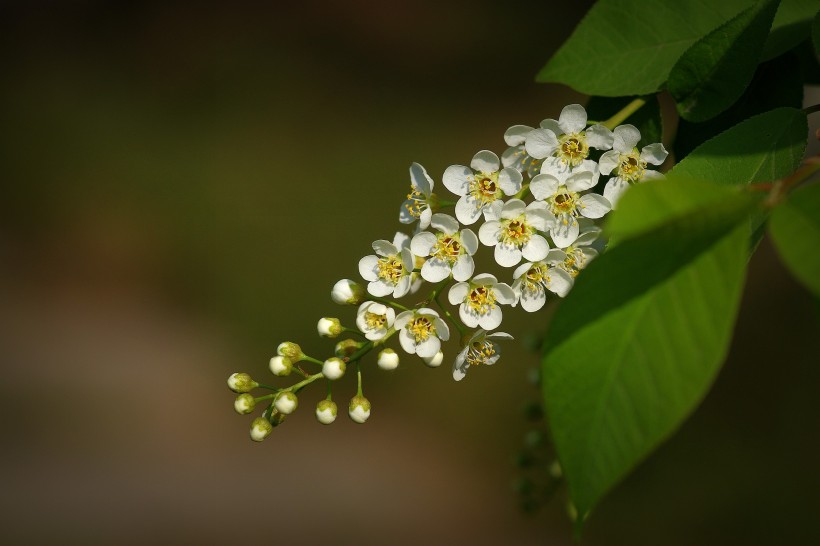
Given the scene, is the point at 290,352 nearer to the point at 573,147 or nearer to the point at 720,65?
the point at 573,147

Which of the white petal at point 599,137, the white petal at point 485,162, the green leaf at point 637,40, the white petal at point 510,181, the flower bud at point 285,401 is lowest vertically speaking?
the flower bud at point 285,401

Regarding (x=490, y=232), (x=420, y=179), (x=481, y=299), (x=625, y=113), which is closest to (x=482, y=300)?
(x=481, y=299)

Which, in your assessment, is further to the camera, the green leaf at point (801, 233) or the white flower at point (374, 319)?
the white flower at point (374, 319)

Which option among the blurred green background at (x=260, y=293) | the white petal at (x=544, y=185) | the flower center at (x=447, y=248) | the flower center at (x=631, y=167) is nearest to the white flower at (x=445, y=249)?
the flower center at (x=447, y=248)

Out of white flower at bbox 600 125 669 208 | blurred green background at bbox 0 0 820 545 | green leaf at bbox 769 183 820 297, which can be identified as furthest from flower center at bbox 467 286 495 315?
blurred green background at bbox 0 0 820 545

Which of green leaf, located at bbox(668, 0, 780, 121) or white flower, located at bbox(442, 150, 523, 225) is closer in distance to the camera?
green leaf, located at bbox(668, 0, 780, 121)

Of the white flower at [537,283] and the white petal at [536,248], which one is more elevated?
the white petal at [536,248]

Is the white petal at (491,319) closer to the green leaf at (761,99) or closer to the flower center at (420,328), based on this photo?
the flower center at (420,328)

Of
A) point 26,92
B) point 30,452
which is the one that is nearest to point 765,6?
point 30,452

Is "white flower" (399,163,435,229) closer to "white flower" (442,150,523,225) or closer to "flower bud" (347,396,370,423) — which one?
"white flower" (442,150,523,225)
